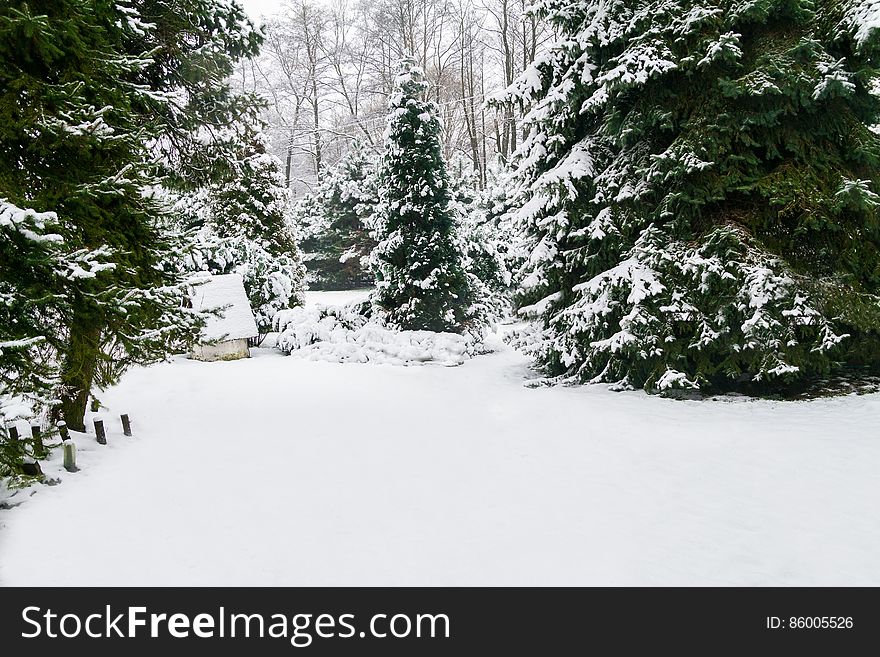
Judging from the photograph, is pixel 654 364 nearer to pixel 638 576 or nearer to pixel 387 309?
pixel 638 576

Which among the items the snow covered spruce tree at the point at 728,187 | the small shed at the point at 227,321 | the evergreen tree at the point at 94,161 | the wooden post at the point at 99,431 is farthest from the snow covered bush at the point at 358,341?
the wooden post at the point at 99,431

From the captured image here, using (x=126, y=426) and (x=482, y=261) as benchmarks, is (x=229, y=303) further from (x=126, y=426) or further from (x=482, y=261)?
(x=482, y=261)

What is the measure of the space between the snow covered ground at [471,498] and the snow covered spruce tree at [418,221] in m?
4.92

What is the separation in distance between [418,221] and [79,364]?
8.10m

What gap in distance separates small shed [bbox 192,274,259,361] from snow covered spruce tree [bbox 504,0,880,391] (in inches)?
298

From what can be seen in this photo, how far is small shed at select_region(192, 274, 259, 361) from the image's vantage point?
11.3m

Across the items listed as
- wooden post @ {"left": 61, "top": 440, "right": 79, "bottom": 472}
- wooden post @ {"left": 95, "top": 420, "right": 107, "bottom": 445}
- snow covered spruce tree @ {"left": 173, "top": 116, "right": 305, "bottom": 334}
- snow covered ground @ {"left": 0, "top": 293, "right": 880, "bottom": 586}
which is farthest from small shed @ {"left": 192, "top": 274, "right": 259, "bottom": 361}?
wooden post @ {"left": 61, "top": 440, "right": 79, "bottom": 472}

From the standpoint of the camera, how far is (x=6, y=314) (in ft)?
12.8

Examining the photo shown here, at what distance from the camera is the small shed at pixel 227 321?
11.3 metres

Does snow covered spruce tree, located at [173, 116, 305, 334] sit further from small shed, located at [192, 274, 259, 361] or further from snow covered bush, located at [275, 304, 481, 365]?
snow covered bush, located at [275, 304, 481, 365]

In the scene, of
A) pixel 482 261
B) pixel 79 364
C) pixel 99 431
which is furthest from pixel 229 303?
pixel 79 364

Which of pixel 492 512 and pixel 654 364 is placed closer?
pixel 492 512
